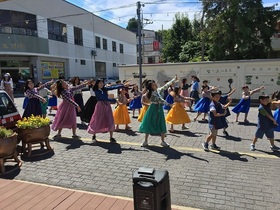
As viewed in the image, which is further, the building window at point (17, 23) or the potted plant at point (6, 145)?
the building window at point (17, 23)

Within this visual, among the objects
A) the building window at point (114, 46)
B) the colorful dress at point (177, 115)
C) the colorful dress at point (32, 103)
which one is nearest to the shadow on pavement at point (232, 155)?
the colorful dress at point (177, 115)

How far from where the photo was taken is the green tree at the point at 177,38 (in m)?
36.0

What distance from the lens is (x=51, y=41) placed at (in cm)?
3081

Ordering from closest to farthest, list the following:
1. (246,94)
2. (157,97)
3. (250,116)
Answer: (157,97), (246,94), (250,116)

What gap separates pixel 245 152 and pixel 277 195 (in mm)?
2156

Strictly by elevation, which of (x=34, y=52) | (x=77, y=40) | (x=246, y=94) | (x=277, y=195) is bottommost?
(x=277, y=195)

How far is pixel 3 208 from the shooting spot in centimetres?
374

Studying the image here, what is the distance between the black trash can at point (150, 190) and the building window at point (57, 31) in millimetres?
30961

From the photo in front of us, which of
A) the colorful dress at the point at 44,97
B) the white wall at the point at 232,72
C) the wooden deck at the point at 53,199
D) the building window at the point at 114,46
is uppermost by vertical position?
the building window at the point at 114,46

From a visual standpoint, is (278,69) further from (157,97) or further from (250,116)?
(157,97)

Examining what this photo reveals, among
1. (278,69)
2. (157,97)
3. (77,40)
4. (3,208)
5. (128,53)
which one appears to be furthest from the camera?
(128,53)

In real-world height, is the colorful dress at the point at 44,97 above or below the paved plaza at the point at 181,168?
above

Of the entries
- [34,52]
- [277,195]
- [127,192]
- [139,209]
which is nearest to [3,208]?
[127,192]

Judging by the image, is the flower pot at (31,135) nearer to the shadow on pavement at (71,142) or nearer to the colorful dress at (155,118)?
the shadow on pavement at (71,142)
